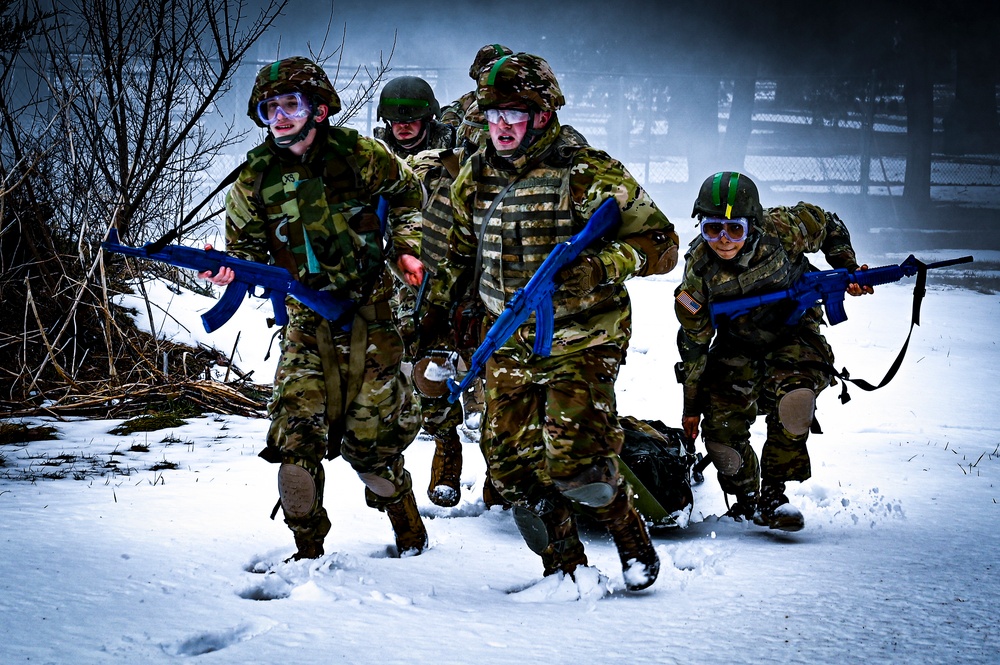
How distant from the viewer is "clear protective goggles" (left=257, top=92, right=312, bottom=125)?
3387 mm

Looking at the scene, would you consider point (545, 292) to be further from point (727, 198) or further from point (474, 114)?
point (727, 198)

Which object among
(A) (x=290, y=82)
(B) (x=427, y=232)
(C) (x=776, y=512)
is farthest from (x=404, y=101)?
(C) (x=776, y=512)

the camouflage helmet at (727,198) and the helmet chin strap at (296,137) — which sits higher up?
the helmet chin strap at (296,137)

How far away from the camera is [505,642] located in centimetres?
255

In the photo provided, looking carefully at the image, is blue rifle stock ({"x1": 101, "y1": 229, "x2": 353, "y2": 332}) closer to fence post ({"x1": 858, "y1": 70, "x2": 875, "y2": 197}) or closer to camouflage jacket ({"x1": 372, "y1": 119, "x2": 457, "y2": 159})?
camouflage jacket ({"x1": 372, "y1": 119, "x2": 457, "y2": 159})

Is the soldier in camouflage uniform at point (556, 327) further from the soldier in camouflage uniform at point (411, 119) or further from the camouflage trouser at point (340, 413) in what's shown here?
the soldier in camouflage uniform at point (411, 119)

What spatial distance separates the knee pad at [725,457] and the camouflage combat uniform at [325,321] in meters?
1.65

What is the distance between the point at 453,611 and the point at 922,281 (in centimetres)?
288

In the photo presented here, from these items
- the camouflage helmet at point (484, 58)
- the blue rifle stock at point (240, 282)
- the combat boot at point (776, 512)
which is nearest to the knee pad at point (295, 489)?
the blue rifle stock at point (240, 282)

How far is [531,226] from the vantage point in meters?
3.33

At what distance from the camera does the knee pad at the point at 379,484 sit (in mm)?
3631

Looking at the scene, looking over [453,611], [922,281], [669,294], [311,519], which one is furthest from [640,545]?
[669,294]

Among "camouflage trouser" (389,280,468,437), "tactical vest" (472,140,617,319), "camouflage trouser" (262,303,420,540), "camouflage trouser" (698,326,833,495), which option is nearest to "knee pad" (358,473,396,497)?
"camouflage trouser" (262,303,420,540)

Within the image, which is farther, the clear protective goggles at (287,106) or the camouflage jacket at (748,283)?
the camouflage jacket at (748,283)
